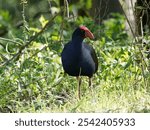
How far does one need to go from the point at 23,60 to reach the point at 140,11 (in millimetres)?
1435

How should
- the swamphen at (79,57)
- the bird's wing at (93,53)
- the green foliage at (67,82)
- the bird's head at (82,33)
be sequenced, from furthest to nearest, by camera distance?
1. the bird's wing at (93,53)
2. the bird's head at (82,33)
3. the swamphen at (79,57)
4. the green foliage at (67,82)

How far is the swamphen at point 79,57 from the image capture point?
837cm

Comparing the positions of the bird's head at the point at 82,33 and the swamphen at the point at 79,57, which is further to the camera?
the bird's head at the point at 82,33

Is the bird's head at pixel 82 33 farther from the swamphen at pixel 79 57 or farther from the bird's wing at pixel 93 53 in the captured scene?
the bird's wing at pixel 93 53

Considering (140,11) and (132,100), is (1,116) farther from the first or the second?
(140,11)

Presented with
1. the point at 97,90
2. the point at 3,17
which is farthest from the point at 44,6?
the point at 97,90

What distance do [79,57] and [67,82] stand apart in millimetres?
680

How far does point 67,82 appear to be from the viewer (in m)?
9.02

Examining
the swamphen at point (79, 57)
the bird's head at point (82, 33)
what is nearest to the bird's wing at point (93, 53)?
the swamphen at point (79, 57)

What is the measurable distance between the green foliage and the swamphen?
0.25 metres

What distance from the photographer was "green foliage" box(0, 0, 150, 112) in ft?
26.3

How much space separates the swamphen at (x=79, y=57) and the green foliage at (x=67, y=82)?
0.25 metres

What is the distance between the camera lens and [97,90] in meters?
8.61

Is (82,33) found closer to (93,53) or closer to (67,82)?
(93,53)
